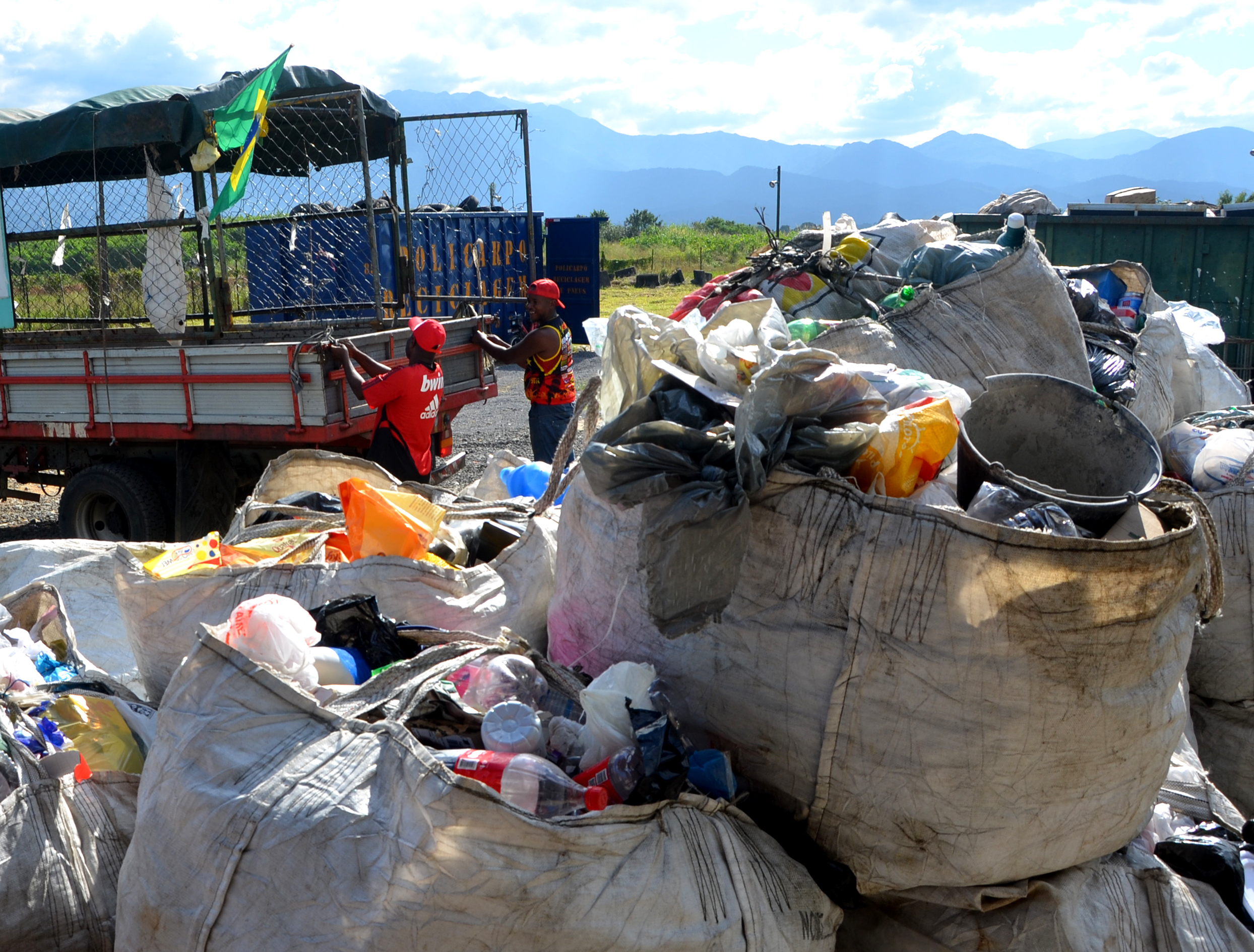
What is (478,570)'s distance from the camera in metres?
2.62

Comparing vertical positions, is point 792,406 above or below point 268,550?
above

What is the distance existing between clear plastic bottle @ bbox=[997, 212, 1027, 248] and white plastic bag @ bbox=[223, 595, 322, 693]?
2.48 m

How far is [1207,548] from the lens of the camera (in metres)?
1.89

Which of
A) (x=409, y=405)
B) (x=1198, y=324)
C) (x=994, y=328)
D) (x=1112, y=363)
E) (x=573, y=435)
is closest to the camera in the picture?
(x=573, y=435)

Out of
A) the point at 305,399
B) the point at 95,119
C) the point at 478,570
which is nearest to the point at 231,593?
the point at 478,570

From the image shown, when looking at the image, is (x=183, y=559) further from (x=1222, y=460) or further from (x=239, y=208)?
(x=239, y=208)

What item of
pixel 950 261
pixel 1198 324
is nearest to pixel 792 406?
pixel 950 261

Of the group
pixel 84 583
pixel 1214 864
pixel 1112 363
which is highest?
pixel 1112 363

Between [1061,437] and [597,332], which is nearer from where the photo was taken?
[1061,437]

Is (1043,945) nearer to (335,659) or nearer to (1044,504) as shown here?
(1044,504)

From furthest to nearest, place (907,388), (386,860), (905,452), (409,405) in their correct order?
(409,405) < (907,388) < (905,452) < (386,860)

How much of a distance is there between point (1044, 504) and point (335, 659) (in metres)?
1.47

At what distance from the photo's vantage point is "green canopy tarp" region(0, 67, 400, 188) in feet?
19.0

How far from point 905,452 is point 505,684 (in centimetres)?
92
